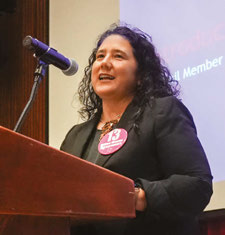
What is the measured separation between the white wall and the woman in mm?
1103

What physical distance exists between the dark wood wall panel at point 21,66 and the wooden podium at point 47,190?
2.20 m

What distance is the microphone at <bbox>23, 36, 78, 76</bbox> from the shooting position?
1392mm

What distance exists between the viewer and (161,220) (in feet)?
3.93

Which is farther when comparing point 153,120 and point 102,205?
point 153,120

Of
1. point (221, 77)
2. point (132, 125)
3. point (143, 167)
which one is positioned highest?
point (221, 77)

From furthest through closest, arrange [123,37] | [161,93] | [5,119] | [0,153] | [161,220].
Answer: [5,119], [123,37], [161,93], [161,220], [0,153]

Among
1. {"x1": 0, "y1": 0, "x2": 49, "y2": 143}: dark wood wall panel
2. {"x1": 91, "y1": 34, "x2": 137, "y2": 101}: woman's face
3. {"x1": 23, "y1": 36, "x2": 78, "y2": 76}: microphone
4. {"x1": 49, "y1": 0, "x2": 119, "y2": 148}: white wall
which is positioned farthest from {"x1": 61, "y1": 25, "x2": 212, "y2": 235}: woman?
{"x1": 0, "y1": 0, "x2": 49, "y2": 143}: dark wood wall panel

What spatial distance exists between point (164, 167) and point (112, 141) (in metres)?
0.17

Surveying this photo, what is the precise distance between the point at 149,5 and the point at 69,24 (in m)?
0.71

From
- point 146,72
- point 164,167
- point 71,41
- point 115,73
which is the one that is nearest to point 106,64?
point 115,73

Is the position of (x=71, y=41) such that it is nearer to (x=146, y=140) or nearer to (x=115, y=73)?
(x=115, y=73)

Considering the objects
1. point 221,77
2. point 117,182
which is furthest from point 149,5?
point 117,182

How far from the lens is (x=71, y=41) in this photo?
2986mm

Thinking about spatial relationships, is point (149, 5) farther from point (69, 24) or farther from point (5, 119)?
point (5, 119)
